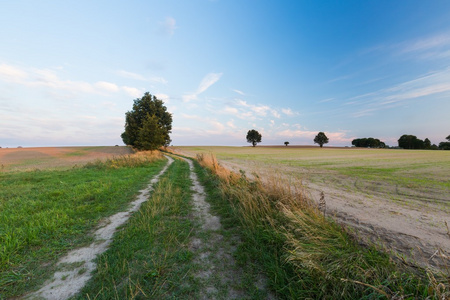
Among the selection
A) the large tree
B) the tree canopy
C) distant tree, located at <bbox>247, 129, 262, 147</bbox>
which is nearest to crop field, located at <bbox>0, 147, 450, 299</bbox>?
the large tree

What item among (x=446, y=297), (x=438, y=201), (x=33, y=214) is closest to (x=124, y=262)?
(x=446, y=297)

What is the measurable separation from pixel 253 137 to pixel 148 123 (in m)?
75.6

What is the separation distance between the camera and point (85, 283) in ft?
9.70

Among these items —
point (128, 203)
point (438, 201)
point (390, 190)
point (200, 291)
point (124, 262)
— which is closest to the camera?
point (200, 291)

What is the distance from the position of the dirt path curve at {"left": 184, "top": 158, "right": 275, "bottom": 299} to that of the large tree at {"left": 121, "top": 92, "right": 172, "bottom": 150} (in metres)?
35.1

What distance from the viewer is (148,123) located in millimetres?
36562

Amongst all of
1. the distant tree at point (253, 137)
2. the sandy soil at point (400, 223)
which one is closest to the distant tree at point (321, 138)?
the distant tree at point (253, 137)

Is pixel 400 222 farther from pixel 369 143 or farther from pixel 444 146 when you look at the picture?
pixel 369 143

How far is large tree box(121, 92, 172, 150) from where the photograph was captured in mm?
36750

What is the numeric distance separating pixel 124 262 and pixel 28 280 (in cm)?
157

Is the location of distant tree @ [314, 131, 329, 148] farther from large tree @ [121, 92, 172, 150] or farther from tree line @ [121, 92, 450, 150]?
large tree @ [121, 92, 172, 150]

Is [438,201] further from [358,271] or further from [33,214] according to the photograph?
[33,214]

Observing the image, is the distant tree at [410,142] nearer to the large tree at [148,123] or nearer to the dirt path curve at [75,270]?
the large tree at [148,123]

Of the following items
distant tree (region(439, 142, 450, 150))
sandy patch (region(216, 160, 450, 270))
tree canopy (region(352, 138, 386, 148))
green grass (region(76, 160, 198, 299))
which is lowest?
green grass (region(76, 160, 198, 299))
